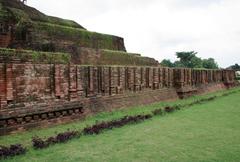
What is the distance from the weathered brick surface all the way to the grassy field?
343 mm

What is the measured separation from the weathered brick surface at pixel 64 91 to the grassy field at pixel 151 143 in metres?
0.34

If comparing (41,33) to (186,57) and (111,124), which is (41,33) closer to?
(111,124)

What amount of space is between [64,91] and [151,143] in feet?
8.75

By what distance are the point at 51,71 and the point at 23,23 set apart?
2.27 meters

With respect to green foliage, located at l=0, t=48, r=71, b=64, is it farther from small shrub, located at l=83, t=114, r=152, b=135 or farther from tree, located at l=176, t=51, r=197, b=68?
tree, located at l=176, t=51, r=197, b=68

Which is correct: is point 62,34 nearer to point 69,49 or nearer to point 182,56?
point 69,49

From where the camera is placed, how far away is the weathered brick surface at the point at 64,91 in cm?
572

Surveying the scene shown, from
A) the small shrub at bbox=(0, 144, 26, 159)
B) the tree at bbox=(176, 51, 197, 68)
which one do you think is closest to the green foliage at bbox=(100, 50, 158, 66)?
the small shrub at bbox=(0, 144, 26, 159)

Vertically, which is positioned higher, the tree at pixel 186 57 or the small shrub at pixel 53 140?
the tree at pixel 186 57

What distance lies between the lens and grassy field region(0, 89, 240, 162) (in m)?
4.32

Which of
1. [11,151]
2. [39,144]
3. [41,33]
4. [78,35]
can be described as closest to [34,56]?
[39,144]

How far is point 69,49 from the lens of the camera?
9422 millimetres

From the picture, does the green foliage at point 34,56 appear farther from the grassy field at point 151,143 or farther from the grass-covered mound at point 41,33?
the grassy field at point 151,143

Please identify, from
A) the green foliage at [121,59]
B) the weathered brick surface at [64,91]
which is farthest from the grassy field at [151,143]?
the green foliage at [121,59]
